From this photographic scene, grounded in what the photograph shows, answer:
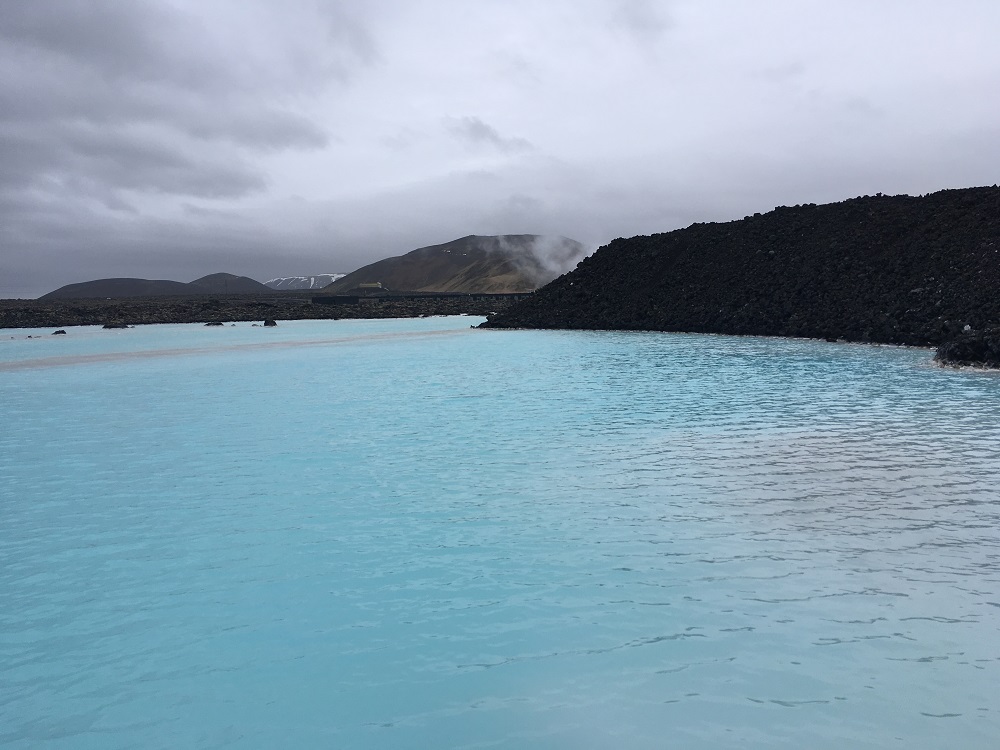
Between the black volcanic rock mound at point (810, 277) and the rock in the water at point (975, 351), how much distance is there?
7.18 metres

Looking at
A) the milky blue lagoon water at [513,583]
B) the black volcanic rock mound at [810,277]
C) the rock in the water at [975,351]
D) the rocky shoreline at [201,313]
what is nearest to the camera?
the milky blue lagoon water at [513,583]

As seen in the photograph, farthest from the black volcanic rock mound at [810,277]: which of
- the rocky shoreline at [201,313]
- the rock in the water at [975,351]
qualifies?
the rocky shoreline at [201,313]

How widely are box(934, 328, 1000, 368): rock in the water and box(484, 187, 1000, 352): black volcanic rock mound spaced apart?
7.18 meters

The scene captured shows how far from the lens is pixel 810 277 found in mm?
47688

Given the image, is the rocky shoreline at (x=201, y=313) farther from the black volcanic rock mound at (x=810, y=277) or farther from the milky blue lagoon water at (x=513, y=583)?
the milky blue lagoon water at (x=513, y=583)

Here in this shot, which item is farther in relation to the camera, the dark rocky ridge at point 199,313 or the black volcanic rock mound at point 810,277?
the dark rocky ridge at point 199,313

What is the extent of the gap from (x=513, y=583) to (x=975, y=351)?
2319 cm

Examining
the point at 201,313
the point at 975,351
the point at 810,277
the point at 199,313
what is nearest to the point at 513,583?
the point at 975,351

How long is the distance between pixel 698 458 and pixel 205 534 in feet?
25.6

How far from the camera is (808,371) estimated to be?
25.7 meters

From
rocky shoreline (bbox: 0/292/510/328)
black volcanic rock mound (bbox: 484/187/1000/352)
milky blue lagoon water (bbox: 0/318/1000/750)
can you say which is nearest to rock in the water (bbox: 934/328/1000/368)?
black volcanic rock mound (bbox: 484/187/1000/352)

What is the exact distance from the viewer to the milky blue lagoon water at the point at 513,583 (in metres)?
5.19

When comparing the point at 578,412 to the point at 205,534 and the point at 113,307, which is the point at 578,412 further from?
the point at 113,307

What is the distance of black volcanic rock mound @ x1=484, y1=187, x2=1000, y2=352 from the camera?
3738 cm
